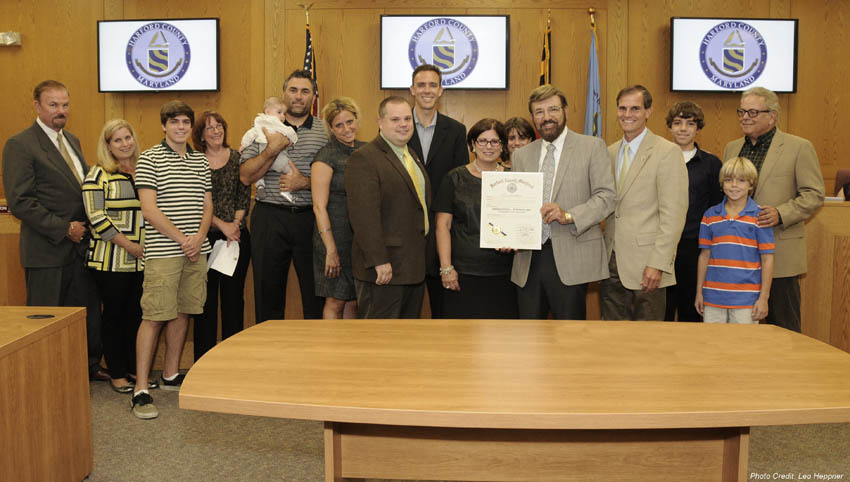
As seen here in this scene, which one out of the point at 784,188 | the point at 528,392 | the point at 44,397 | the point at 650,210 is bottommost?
the point at 44,397

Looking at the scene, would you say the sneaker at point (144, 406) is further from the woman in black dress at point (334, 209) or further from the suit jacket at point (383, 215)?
the suit jacket at point (383, 215)

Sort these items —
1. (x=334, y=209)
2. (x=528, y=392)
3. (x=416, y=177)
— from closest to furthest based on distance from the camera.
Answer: (x=528, y=392)
(x=416, y=177)
(x=334, y=209)

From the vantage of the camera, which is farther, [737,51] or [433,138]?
[737,51]

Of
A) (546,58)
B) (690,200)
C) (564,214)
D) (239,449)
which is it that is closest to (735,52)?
(546,58)

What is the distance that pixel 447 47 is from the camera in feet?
21.4

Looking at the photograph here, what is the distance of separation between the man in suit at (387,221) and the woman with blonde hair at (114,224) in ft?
4.38

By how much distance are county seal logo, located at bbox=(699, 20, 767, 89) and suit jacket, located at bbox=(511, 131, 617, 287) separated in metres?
4.03

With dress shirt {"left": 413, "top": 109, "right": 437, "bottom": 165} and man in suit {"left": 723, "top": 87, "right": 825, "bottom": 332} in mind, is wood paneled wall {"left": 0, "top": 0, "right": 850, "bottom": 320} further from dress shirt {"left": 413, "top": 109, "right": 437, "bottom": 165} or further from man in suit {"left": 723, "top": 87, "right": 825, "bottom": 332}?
man in suit {"left": 723, "top": 87, "right": 825, "bottom": 332}

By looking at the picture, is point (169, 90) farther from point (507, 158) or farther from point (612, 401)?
point (612, 401)

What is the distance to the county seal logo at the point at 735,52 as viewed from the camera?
6488 mm

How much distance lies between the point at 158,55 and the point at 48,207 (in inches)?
132

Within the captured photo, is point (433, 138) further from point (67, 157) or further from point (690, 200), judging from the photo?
point (67, 157)

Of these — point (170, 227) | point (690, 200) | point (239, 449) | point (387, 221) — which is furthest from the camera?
point (690, 200)

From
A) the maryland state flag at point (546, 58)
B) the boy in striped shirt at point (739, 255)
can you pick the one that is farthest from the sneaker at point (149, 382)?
the maryland state flag at point (546, 58)
